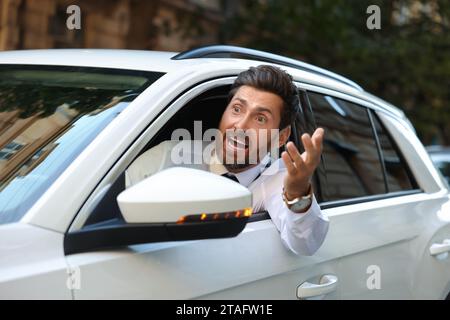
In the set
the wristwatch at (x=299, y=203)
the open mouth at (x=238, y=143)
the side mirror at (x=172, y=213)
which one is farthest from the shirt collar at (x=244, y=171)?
the side mirror at (x=172, y=213)

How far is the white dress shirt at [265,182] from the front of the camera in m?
2.38

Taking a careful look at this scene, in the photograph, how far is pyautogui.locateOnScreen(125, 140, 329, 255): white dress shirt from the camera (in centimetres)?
238

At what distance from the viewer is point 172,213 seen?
1908 mm

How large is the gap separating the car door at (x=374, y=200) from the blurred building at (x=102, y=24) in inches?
238

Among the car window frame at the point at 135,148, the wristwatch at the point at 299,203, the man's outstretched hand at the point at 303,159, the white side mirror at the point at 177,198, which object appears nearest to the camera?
the white side mirror at the point at 177,198

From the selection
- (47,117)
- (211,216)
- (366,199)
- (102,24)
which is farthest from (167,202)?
(102,24)

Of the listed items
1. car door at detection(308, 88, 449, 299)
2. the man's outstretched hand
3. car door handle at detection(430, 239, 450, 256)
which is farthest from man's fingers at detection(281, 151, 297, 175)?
car door handle at detection(430, 239, 450, 256)

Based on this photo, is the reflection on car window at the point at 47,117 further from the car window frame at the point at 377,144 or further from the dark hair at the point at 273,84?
the car window frame at the point at 377,144

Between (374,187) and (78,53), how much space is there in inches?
59.9

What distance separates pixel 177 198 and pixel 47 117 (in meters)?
0.69

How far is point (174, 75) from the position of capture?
2391 millimetres

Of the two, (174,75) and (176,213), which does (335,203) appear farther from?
(176,213)

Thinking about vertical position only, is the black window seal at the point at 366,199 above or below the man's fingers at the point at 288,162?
below
